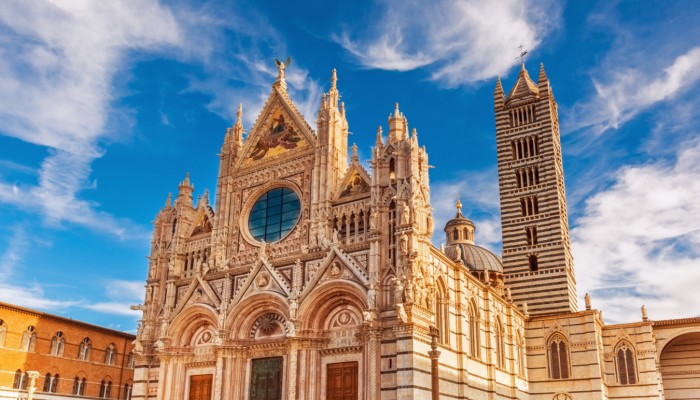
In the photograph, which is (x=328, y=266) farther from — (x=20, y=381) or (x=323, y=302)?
(x=20, y=381)

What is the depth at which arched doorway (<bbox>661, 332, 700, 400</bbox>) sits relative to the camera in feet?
141

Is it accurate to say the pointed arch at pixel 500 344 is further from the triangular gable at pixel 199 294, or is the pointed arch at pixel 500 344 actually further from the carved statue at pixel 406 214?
the triangular gable at pixel 199 294

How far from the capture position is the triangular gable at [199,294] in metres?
31.5

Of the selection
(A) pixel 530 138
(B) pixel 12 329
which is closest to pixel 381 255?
(B) pixel 12 329

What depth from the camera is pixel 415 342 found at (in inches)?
985

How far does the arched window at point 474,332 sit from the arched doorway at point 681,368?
58.5 feet

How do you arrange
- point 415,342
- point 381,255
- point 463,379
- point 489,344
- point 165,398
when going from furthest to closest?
point 489,344, point 165,398, point 463,379, point 381,255, point 415,342

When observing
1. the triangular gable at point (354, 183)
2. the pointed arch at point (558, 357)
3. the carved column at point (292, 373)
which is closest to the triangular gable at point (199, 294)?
the carved column at point (292, 373)

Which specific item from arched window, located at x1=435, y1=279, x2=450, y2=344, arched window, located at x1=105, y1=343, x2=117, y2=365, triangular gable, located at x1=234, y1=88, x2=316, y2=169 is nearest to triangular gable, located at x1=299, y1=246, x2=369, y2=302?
arched window, located at x1=435, y1=279, x2=450, y2=344

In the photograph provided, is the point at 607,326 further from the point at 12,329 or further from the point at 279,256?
the point at 12,329

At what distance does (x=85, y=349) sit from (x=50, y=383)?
3036mm

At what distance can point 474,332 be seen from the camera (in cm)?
3244

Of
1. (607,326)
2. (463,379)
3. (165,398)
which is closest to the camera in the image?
(463,379)

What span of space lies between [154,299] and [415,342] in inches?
603
